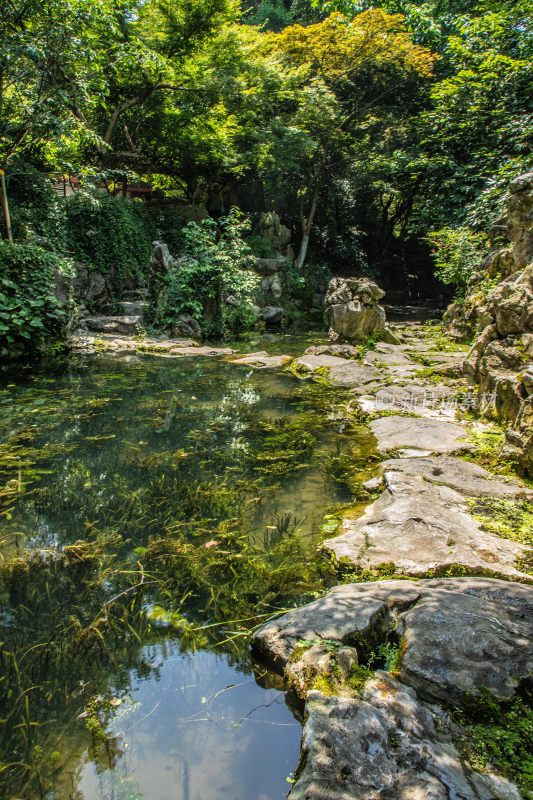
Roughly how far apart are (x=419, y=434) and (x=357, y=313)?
6.56 m

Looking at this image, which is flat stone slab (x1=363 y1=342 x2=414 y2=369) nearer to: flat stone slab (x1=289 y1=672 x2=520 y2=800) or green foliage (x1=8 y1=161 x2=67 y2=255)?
flat stone slab (x1=289 y1=672 x2=520 y2=800)

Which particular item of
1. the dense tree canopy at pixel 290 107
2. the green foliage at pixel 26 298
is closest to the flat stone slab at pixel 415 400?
the green foliage at pixel 26 298

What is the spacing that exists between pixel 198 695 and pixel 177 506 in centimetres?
185

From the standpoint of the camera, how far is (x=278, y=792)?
5.59 feet

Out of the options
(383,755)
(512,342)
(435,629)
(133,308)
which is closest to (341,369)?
(512,342)

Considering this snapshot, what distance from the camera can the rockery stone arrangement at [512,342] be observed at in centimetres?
437

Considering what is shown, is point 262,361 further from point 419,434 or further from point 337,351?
point 419,434

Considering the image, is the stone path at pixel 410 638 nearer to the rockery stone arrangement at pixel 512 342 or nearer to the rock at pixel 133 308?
the rockery stone arrangement at pixel 512 342

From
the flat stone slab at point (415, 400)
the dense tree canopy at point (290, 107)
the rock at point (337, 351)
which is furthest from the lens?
the rock at point (337, 351)

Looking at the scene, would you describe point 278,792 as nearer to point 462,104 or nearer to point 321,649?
point 321,649

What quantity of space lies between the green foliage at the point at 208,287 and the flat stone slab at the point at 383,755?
12.9m

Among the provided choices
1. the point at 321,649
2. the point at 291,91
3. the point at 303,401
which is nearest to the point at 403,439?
the point at 303,401

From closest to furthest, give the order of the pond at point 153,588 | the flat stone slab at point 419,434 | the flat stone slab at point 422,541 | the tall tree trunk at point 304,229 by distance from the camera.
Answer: the pond at point 153,588 < the flat stone slab at point 422,541 < the flat stone slab at point 419,434 < the tall tree trunk at point 304,229

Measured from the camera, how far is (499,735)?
5.37ft
